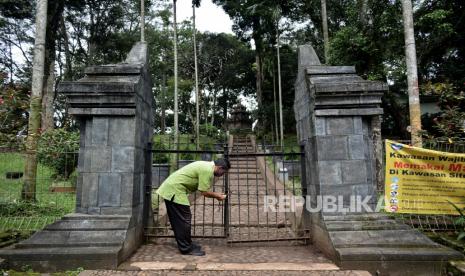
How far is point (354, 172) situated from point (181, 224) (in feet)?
8.41

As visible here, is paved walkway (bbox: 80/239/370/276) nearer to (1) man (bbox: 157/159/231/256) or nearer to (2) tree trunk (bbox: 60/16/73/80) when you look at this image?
(1) man (bbox: 157/159/231/256)

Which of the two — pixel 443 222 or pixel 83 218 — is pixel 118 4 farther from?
pixel 443 222

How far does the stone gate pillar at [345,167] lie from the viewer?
170 inches

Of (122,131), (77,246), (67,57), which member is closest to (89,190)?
(77,246)

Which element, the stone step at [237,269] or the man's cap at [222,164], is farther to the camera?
the man's cap at [222,164]

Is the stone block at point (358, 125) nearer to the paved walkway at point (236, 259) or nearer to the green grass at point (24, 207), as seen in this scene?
the paved walkway at point (236, 259)

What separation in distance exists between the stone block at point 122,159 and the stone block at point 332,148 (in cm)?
265

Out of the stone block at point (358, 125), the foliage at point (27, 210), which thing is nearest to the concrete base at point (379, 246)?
the stone block at point (358, 125)

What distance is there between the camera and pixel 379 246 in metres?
4.24

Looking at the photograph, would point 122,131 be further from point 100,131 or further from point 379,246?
point 379,246

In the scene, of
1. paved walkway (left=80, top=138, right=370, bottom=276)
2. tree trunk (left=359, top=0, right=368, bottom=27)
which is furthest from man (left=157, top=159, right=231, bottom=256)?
tree trunk (left=359, top=0, right=368, bottom=27)

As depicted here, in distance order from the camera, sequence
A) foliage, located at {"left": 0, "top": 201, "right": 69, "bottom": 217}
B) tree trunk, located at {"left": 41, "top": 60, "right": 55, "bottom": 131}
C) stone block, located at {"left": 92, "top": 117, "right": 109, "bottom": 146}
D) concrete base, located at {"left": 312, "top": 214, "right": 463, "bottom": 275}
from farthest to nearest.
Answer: tree trunk, located at {"left": 41, "top": 60, "right": 55, "bottom": 131} < foliage, located at {"left": 0, "top": 201, "right": 69, "bottom": 217} < stone block, located at {"left": 92, "top": 117, "right": 109, "bottom": 146} < concrete base, located at {"left": 312, "top": 214, "right": 463, "bottom": 275}

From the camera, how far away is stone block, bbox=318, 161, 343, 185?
4.70 meters

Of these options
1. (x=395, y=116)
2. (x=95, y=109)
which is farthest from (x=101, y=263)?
(x=395, y=116)
